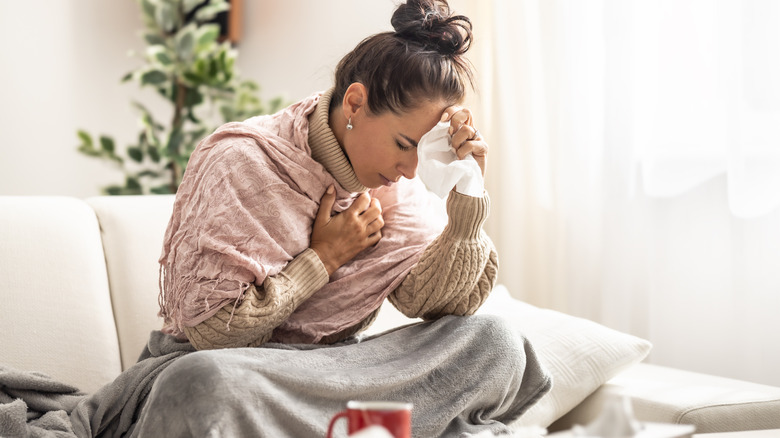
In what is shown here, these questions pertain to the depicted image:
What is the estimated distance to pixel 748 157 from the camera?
1.85 meters

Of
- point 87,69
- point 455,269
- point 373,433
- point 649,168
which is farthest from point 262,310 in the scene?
point 87,69

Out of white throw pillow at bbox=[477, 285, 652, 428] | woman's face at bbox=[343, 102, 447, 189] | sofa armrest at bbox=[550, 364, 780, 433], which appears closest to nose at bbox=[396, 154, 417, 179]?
woman's face at bbox=[343, 102, 447, 189]

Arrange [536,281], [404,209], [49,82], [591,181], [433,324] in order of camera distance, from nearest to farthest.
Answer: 1. [433,324]
2. [404,209]
3. [591,181]
4. [536,281]
5. [49,82]

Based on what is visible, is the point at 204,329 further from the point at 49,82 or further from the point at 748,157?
the point at 49,82

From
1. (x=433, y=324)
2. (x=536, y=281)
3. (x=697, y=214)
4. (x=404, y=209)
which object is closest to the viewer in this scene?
(x=433, y=324)

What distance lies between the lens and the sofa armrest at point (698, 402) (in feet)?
4.66

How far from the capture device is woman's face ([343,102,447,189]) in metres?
1.44

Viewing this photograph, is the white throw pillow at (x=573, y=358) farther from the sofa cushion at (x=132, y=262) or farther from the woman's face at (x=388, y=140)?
the sofa cushion at (x=132, y=262)

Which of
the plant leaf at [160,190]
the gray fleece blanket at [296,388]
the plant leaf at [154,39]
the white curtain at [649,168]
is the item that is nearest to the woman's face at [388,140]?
the gray fleece blanket at [296,388]

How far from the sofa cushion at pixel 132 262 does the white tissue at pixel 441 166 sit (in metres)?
0.71

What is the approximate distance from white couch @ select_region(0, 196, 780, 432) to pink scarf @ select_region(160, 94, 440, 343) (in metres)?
0.24

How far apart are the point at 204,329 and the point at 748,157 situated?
4.16ft

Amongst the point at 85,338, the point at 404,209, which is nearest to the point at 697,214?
the point at 404,209

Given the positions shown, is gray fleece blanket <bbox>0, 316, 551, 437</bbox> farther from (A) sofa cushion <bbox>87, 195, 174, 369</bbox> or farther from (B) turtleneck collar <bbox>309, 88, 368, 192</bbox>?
(B) turtleneck collar <bbox>309, 88, 368, 192</bbox>
